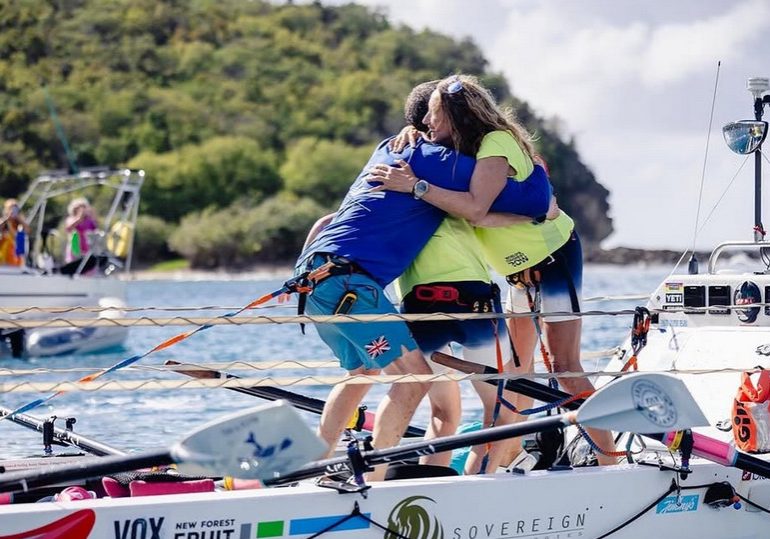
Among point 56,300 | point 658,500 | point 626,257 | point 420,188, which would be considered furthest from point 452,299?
point 626,257

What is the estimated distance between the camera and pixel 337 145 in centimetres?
10288

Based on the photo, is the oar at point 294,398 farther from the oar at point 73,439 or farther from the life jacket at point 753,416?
the life jacket at point 753,416

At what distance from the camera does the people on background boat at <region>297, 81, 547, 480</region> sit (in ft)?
15.8

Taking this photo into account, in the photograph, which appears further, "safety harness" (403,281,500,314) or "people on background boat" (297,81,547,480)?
"safety harness" (403,281,500,314)

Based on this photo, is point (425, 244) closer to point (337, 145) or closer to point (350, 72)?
point (337, 145)

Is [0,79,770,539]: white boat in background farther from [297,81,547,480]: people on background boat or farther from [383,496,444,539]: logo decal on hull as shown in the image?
[297,81,547,480]: people on background boat

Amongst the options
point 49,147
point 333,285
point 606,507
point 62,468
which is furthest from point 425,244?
point 49,147

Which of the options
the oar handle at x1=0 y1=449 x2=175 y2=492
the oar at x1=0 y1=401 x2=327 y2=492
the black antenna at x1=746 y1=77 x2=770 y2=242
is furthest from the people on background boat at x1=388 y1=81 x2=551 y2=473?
the black antenna at x1=746 y1=77 x2=770 y2=242

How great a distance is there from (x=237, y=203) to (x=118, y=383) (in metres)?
93.2

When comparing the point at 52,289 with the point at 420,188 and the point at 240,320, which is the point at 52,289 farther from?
the point at 240,320

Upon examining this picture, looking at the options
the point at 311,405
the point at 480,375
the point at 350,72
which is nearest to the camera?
the point at 480,375

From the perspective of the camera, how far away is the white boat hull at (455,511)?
4.13 m

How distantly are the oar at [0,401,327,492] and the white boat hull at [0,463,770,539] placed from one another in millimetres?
115

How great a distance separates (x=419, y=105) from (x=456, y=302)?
2.84ft
